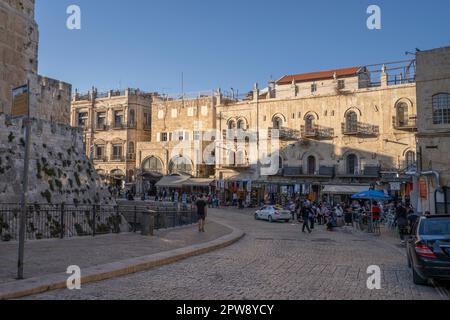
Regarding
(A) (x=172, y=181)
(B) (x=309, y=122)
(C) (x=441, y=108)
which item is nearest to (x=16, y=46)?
(C) (x=441, y=108)

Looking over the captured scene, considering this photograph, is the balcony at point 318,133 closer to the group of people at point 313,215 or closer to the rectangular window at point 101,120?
the group of people at point 313,215

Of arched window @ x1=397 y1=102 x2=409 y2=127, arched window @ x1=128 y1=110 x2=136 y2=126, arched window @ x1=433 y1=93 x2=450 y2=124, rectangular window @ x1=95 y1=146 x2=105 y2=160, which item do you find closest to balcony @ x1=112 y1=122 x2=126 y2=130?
arched window @ x1=128 y1=110 x2=136 y2=126

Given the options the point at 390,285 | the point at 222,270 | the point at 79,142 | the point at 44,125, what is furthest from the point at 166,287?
the point at 79,142

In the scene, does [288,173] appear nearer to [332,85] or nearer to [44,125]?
[332,85]

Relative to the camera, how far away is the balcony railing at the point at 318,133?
44344 mm

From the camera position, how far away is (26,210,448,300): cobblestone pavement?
26.8 ft

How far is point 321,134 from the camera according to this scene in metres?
44.6

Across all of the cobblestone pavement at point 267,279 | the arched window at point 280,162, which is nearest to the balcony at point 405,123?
the arched window at point 280,162

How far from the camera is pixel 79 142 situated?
70.4 feet

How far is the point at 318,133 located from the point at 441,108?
21.1m

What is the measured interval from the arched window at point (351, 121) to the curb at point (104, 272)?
3135cm

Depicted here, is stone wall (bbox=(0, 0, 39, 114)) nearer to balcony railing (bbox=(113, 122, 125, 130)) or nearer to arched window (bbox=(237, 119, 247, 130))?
arched window (bbox=(237, 119, 247, 130))

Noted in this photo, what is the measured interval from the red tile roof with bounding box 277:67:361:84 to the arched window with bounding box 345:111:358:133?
470 cm
